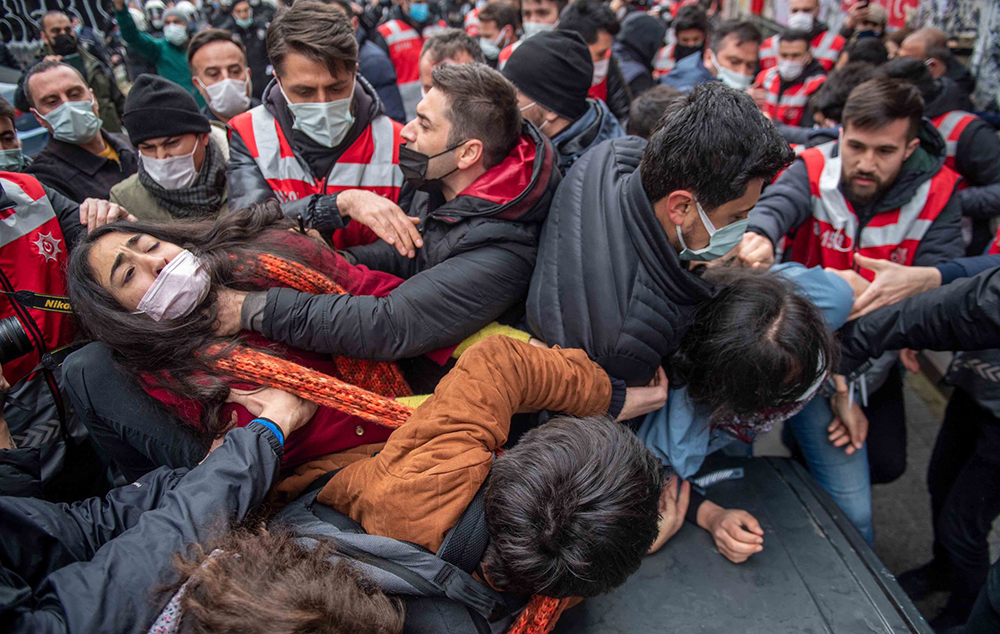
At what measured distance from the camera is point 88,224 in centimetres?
227

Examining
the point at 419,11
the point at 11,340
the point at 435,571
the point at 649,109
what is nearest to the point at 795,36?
the point at 649,109

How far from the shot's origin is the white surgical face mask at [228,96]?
145 inches

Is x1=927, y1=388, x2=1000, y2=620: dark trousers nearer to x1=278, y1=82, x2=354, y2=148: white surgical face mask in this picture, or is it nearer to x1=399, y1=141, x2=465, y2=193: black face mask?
x1=399, y1=141, x2=465, y2=193: black face mask

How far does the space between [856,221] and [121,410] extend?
3168mm

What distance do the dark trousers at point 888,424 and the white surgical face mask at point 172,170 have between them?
11.5 ft

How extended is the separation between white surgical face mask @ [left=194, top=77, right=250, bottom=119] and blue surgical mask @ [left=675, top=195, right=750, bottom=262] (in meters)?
3.17

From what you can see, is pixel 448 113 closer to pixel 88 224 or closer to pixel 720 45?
pixel 88 224

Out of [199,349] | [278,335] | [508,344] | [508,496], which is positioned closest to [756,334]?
[508,344]

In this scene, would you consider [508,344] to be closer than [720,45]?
Yes

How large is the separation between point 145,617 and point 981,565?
11.1 feet

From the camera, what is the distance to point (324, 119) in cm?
255

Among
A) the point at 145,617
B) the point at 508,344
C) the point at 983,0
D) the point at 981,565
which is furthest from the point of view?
the point at 983,0

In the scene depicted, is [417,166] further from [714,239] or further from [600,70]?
[600,70]

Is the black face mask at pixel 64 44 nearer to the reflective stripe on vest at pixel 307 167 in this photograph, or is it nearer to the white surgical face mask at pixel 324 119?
the reflective stripe on vest at pixel 307 167
